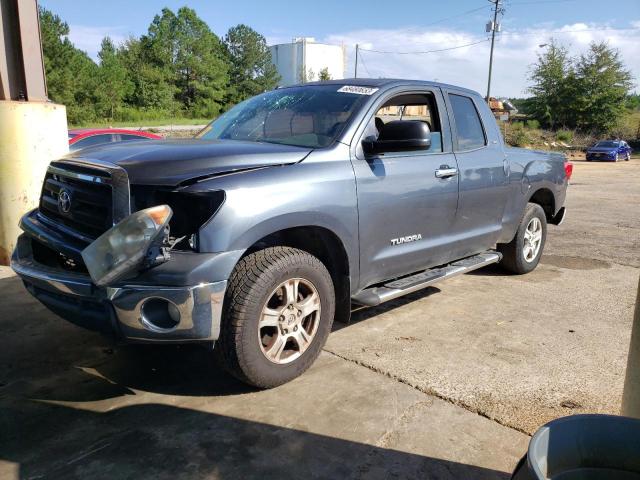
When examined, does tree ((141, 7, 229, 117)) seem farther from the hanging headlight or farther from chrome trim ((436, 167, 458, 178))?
the hanging headlight

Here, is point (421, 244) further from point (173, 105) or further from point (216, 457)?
point (173, 105)

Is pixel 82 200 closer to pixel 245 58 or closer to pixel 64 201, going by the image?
pixel 64 201

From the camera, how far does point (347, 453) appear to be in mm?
2652

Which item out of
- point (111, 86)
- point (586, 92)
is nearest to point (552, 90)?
point (586, 92)

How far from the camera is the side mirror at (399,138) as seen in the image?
359 centimetres

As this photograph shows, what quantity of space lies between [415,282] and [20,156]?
14.4 ft

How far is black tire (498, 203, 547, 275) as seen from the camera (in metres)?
5.59

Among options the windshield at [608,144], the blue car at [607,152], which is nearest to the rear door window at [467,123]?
the blue car at [607,152]

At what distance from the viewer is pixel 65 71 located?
45.9 meters

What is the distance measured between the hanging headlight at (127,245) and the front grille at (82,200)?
0.89ft

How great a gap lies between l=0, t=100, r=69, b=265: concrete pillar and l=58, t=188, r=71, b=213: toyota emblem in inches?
113

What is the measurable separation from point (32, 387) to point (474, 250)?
3.61 meters

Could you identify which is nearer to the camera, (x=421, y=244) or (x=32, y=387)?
(x=32, y=387)

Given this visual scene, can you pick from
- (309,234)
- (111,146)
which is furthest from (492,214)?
(111,146)
